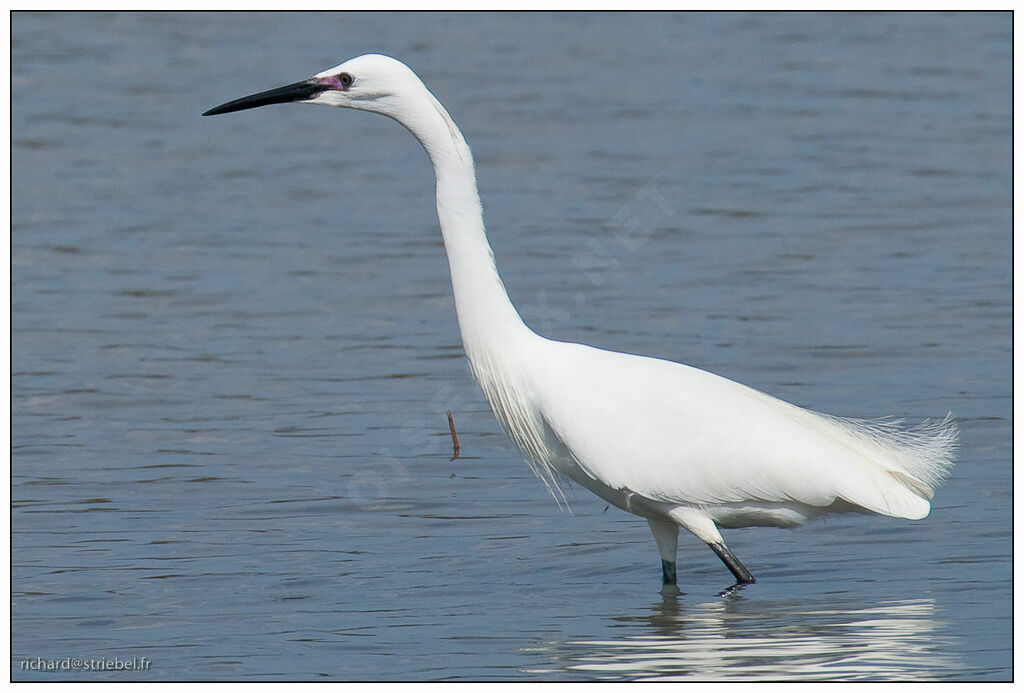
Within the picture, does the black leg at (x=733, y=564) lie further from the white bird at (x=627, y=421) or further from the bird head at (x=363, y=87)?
the bird head at (x=363, y=87)

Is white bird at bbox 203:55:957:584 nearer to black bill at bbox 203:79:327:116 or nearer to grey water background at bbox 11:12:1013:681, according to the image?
black bill at bbox 203:79:327:116

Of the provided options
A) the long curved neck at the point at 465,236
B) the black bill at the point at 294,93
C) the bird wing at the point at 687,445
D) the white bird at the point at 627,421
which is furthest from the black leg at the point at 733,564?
the black bill at the point at 294,93

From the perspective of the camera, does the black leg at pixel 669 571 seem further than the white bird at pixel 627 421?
Yes

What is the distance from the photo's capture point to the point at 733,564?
5879 millimetres

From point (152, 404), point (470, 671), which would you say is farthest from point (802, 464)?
point (152, 404)

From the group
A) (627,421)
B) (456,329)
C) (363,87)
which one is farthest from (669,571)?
(456,329)

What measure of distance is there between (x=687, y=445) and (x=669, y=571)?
1.68 feet

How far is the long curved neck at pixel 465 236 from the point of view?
564cm

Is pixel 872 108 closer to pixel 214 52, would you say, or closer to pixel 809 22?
pixel 809 22

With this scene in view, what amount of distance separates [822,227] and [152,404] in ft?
16.7

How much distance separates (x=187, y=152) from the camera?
45.2 ft

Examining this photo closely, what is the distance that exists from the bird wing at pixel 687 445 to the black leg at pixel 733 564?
0.56 ft

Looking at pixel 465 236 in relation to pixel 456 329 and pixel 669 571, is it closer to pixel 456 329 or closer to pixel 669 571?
pixel 669 571

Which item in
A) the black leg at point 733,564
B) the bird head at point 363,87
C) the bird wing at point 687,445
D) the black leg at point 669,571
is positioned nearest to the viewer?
the bird head at point 363,87
